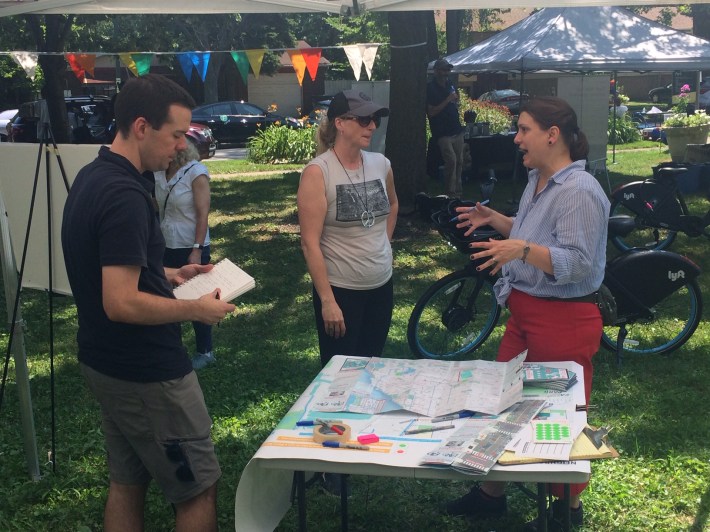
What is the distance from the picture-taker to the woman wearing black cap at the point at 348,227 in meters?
3.90

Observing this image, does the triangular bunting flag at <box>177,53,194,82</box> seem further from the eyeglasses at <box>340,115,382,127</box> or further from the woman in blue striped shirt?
the woman in blue striped shirt

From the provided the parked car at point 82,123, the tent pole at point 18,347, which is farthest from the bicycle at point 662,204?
the parked car at point 82,123

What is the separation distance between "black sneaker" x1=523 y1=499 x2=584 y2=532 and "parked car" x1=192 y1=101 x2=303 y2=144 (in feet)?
74.6

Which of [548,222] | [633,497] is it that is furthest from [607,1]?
[633,497]

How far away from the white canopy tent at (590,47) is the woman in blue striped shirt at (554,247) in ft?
27.5

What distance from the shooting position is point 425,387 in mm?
3162

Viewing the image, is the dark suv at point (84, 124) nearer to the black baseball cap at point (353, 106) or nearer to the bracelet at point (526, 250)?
the black baseball cap at point (353, 106)

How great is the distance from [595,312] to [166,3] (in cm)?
322

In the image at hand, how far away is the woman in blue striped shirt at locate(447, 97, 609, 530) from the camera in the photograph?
3396 millimetres

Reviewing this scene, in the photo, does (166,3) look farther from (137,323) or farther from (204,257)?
(137,323)

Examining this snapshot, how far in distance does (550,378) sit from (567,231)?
61cm

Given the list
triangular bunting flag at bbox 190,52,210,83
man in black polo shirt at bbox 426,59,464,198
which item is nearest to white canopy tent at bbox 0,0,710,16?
triangular bunting flag at bbox 190,52,210,83

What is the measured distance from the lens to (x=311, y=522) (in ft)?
13.3

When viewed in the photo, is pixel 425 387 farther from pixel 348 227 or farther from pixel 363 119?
pixel 363 119
